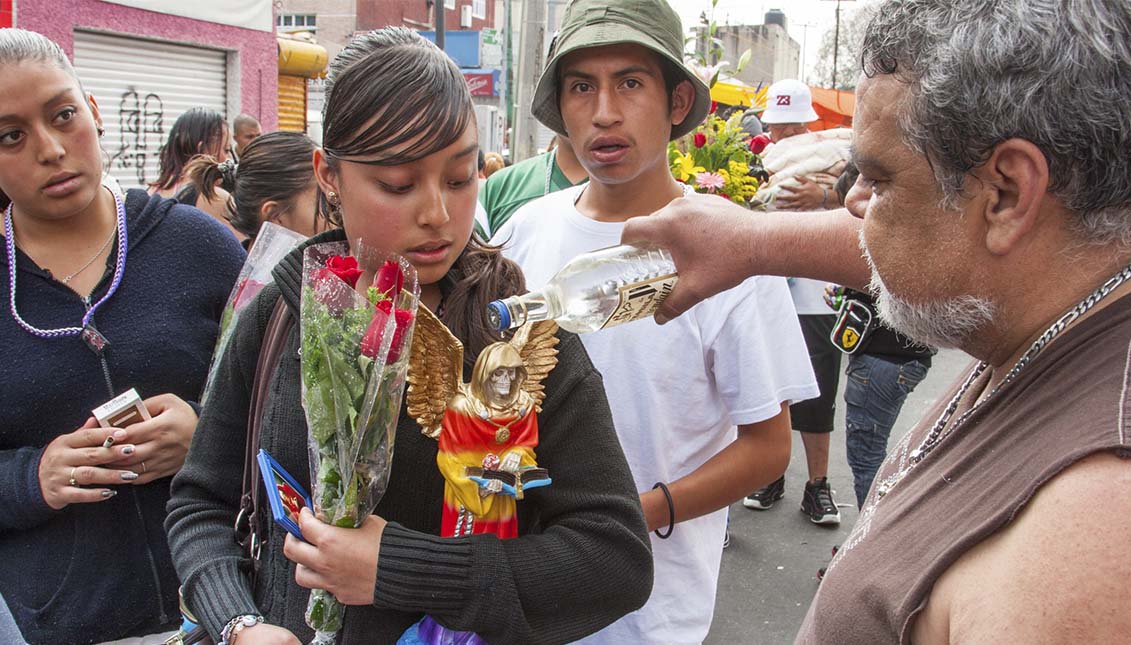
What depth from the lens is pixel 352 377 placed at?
4.47ft

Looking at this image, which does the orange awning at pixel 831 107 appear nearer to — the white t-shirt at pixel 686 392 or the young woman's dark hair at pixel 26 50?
the white t-shirt at pixel 686 392

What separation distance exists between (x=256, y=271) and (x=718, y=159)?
1.87 m

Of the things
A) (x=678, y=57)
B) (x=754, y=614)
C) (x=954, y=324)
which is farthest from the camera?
(x=754, y=614)

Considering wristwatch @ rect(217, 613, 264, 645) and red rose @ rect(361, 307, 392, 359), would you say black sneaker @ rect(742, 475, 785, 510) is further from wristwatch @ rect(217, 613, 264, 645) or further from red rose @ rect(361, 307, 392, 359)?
red rose @ rect(361, 307, 392, 359)

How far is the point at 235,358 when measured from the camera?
184 centimetres

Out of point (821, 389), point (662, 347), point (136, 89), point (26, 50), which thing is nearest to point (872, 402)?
point (821, 389)

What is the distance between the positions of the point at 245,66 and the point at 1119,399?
1440 centimetres

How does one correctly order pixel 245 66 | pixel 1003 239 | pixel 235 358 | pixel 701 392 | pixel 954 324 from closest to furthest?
pixel 1003 239 < pixel 954 324 < pixel 235 358 < pixel 701 392 < pixel 245 66

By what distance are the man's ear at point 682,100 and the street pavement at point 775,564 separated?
175cm

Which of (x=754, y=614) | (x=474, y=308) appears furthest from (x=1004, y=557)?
(x=754, y=614)

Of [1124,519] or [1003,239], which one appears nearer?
[1124,519]

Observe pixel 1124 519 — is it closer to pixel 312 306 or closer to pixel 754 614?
pixel 312 306

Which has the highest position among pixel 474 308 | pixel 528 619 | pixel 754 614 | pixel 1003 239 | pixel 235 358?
pixel 1003 239

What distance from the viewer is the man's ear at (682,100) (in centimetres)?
249
